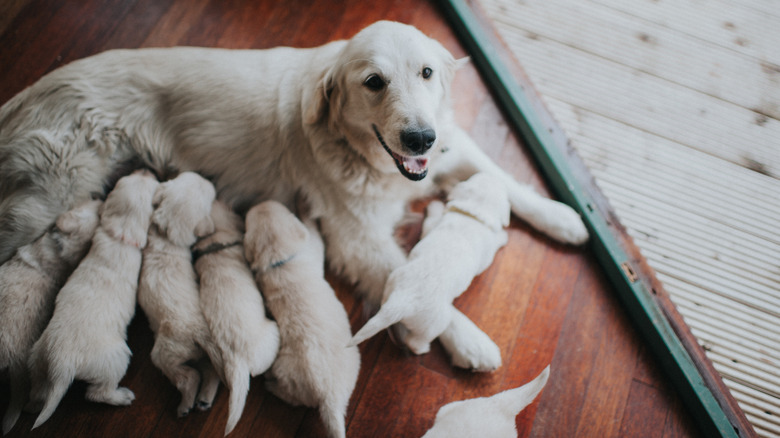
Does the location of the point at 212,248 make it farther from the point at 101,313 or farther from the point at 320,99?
the point at 320,99

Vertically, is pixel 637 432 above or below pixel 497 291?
below

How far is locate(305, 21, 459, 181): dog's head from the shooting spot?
153 centimetres

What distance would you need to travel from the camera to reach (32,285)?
1.67m

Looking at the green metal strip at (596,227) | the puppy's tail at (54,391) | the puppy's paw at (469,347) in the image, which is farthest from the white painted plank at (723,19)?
the puppy's tail at (54,391)

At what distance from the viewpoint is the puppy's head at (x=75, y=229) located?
1726 mm

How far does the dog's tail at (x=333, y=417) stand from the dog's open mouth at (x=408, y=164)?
815 mm

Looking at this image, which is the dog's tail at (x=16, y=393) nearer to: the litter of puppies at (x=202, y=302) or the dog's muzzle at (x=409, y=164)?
the litter of puppies at (x=202, y=302)

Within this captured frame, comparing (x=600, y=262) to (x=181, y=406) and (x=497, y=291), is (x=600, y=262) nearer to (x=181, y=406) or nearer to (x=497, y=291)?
(x=497, y=291)

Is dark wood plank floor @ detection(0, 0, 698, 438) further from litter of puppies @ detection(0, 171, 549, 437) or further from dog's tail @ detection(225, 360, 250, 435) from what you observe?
dog's tail @ detection(225, 360, 250, 435)

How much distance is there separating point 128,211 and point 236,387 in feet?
2.59

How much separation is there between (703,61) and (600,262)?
125 centimetres

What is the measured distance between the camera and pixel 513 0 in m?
2.54

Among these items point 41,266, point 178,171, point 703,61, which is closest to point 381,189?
point 178,171

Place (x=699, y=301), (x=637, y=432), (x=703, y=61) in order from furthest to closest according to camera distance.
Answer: (x=703, y=61)
(x=699, y=301)
(x=637, y=432)
